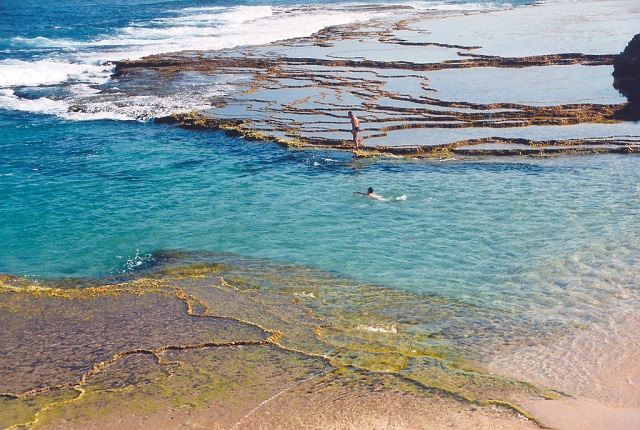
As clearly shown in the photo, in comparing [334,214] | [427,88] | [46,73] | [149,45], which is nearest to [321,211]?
[334,214]

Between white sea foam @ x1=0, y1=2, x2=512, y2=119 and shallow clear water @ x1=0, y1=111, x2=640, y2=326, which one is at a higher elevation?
white sea foam @ x1=0, y1=2, x2=512, y2=119

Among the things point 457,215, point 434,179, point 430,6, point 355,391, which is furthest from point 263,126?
point 430,6

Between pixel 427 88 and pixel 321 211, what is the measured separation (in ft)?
45.8

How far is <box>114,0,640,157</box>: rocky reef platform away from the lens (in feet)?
74.6

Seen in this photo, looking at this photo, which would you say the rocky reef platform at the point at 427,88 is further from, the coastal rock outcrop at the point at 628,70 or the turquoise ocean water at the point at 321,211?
the turquoise ocean water at the point at 321,211

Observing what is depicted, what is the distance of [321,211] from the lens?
1747 cm

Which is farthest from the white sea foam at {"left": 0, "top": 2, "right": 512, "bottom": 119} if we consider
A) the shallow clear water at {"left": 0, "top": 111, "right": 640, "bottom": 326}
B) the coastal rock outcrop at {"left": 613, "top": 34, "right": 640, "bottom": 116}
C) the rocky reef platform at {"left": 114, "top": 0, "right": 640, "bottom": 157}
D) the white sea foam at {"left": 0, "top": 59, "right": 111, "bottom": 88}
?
the coastal rock outcrop at {"left": 613, "top": 34, "right": 640, "bottom": 116}

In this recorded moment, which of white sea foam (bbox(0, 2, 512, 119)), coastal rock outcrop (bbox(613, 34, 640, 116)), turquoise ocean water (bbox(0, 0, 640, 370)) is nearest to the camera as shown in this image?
turquoise ocean water (bbox(0, 0, 640, 370))

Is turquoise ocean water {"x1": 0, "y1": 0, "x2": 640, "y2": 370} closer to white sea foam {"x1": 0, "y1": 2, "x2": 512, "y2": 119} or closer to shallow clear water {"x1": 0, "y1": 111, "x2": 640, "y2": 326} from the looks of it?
shallow clear water {"x1": 0, "y1": 111, "x2": 640, "y2": 326}

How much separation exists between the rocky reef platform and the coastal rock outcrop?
49cm

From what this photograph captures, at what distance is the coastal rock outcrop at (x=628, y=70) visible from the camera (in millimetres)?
28047

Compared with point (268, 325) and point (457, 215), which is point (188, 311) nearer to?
point (268, 325)

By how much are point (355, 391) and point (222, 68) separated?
30317 mm

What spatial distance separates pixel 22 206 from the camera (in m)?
18.4
